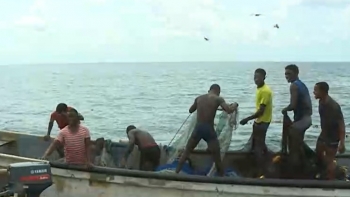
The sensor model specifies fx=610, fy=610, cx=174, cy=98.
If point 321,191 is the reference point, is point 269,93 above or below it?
above

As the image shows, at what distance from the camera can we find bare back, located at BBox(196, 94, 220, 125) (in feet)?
29.8

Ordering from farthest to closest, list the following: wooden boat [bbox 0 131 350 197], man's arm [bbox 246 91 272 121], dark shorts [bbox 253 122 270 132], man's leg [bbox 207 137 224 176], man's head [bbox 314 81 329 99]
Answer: dark shorts [bbox 253 122 270 132] < man's arm [bbox 246 91 272 121] < man's leg [bbox 207 137 224 176] < man's head [bbox 314 81 329 99] < wooden boat [bbox 0 131 350 197]

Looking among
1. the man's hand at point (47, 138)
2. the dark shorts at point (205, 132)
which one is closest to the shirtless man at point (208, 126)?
the dark shorts at point (205, 132)

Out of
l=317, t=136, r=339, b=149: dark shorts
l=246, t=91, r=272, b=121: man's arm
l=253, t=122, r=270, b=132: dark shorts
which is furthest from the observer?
l=253, t=122, r=270, b=132: dark shorts

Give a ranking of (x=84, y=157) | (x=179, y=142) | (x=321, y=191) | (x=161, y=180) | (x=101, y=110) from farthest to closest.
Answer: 1. (x=101, y=110)
2. (x=179, y=142)
3. (x=84, y=157)
4. (x=161, y=180)
5. (x=321, y=191)

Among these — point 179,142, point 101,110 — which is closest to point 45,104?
point 101,110

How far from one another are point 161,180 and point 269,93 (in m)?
2.20

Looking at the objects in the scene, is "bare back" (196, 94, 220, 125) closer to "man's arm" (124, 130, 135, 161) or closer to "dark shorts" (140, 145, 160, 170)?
"dark shorts" (140, 145, 160, 170)

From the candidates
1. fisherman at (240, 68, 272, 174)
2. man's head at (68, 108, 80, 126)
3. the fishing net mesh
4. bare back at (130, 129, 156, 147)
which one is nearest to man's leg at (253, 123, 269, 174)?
fisherman at (240, 68, 272, 174)

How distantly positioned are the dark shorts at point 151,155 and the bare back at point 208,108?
3.47ft

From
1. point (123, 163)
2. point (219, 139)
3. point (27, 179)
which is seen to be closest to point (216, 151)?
point (219, 139)

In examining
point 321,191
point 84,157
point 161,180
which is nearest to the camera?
point 321,191

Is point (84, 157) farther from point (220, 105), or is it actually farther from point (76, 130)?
point (220, 105)

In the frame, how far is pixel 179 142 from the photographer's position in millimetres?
10078
